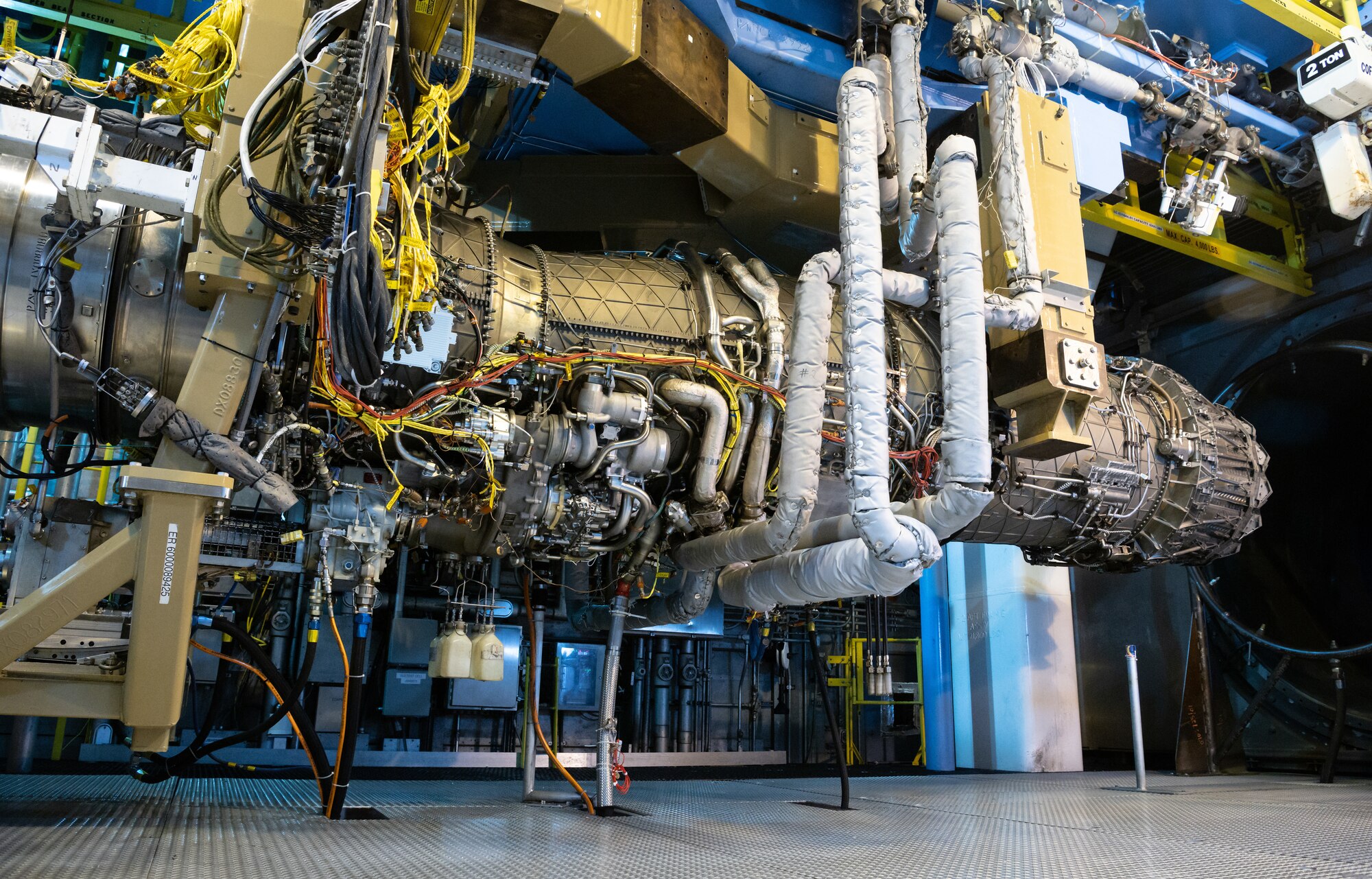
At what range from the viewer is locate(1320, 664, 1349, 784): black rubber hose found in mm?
5766

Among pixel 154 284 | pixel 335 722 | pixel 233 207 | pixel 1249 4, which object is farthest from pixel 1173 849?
pixel 1249 4

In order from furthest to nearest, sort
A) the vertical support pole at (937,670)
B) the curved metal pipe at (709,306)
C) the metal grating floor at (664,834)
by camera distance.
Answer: the vertical support pole at (937,670) → the curved metal pipe at (709,306) → the metal grating floor at (664,834)

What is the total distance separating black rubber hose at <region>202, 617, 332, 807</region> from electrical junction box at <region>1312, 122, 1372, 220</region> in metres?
6.66

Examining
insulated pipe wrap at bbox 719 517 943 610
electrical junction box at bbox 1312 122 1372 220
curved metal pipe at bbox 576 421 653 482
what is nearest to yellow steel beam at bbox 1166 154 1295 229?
electrical junction box at bbox 1312 122 1372 220

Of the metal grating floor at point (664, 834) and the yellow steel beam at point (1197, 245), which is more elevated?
the yellow steel beam at point (1197, 245)

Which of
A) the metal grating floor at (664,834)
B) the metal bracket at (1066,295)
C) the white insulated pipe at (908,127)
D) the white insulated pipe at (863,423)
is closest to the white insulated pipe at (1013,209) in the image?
the metal bracket at (1066,295)

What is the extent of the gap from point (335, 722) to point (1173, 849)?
4.49 m

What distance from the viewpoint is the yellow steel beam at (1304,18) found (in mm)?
5422

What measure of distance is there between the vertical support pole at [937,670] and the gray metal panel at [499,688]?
3142 millimetres

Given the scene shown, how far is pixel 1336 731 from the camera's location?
577 centimetres

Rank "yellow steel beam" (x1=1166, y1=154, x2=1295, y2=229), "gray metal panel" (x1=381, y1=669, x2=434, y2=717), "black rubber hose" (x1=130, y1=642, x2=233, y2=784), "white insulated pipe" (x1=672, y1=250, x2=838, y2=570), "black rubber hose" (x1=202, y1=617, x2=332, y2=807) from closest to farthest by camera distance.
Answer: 1. "black rubber hose" (x1=202, y1=617, x2=332, y2=807)
2. "white insulated pipe" (x1=672, y1=250, x2=838, y2=570)
3. "black rubber hose" (x1=130, y1=642, x2=233, y2=784)
4. "gray metal panel" (x1=381, y1=669, x2=434, y2=717)
5. "yellow steel beam" (x1=1166, y1=154, x2=1295, y2=229)

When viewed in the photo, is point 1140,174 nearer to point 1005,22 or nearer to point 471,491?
point 1005,22

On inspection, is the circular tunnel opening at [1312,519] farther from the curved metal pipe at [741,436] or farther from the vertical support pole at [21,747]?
the vertical support pole at [21,747]

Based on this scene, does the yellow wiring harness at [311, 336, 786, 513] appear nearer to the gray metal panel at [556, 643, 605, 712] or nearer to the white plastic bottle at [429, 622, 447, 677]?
the white plastic bottle at [429, 622, 447, 677]
